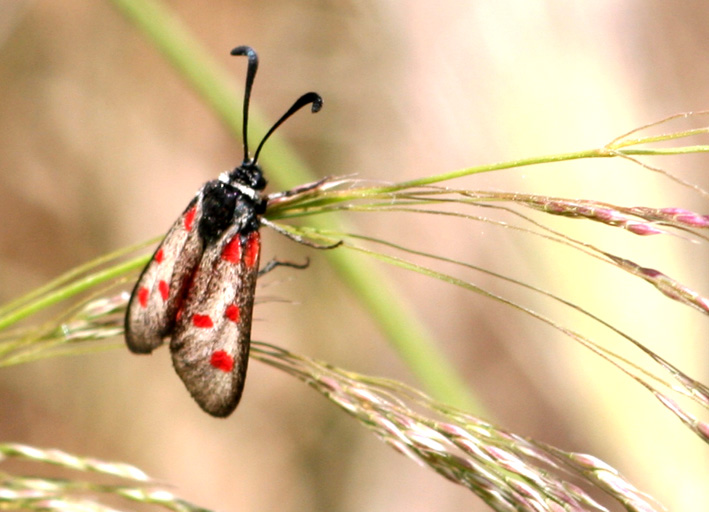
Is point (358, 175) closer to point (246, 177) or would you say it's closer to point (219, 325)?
point (246, 177)

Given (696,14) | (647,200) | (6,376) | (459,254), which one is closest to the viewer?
(647,200)

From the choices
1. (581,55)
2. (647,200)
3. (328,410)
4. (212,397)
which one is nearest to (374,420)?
(212,397)

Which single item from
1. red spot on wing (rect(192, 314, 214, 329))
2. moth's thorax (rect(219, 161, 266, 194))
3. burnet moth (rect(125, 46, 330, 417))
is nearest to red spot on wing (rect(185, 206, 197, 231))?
burnet moth (rect(125, 46, 330, 417))

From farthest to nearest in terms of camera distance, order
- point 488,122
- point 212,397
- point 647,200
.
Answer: point 488,122 → point 647,200 → point 212,397

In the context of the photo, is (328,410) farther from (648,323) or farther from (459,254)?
(648,323)

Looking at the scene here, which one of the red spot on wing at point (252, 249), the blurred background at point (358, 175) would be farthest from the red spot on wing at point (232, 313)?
the blurred background at point (358, 175)

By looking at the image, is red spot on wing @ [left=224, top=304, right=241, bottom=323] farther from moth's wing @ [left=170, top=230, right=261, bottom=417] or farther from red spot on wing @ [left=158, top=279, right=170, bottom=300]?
red spot on wing @ [left=158, top=279, right=170, bottom=300]
